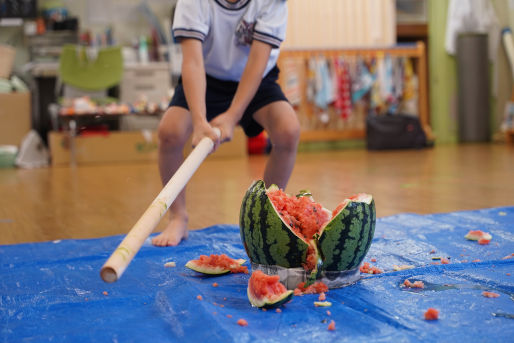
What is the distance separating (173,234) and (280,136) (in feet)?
1.47

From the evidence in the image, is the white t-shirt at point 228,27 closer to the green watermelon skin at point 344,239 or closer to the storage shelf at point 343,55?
the green watermelon skin at point 344,239

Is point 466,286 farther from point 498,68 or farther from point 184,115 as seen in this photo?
point 498,68

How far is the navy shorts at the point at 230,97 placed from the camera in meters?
1.99

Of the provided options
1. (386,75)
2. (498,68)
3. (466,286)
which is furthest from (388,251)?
(498,68)

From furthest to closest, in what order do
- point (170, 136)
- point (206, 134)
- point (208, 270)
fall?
point (170, 136)
point (206, 134)
point (208, 270)

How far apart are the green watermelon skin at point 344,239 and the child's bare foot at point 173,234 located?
2.29ft

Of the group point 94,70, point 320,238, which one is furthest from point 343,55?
point 320,238

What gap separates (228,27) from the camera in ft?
6.53

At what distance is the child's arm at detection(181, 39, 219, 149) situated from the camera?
1.77 meters

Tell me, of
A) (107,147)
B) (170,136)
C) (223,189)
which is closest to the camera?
(170,136)

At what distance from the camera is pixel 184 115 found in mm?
1952

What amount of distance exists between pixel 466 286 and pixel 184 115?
1.08m

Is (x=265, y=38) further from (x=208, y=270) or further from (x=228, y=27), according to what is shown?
(x=208, y=270)

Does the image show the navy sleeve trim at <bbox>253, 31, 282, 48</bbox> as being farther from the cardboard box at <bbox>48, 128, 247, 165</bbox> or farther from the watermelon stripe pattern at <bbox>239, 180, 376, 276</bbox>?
the cardboard box at <bbox>48, 128, 247, 165</bbox>
